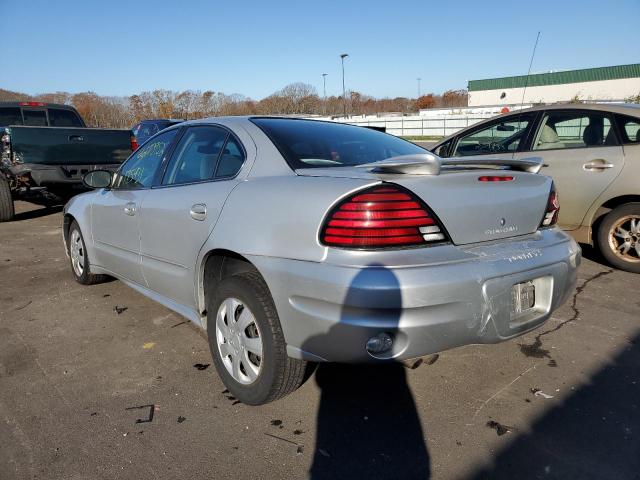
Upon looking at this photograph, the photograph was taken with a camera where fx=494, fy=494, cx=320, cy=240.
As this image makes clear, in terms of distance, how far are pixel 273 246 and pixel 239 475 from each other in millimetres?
1024

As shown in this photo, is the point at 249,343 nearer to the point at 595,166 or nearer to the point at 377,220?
the point at 377,220

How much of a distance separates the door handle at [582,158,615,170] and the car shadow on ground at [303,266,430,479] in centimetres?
313

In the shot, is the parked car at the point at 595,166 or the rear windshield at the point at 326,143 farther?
the parked car at the point at 595,166

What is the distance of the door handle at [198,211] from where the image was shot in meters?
2.84

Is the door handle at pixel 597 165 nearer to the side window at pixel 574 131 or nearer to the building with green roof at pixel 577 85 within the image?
the side window at pixel 574 131

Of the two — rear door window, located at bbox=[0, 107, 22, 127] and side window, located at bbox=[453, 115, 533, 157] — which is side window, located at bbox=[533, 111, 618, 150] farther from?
rear door window, located at bbox=[0, 107, 22, 127]

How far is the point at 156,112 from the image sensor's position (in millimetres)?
76375

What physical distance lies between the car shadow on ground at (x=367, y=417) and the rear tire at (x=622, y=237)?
121 inches

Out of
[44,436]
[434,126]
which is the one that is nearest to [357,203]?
[44,436]

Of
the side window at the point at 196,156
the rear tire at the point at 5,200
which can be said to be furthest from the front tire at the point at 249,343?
the rear tire at the point at 5,200

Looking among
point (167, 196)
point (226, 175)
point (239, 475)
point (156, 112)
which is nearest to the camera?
point (239, 475)

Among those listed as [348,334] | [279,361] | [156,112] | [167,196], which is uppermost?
[156,112]

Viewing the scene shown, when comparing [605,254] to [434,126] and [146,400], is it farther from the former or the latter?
[434,126]

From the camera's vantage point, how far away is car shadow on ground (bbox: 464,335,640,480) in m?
2.10
